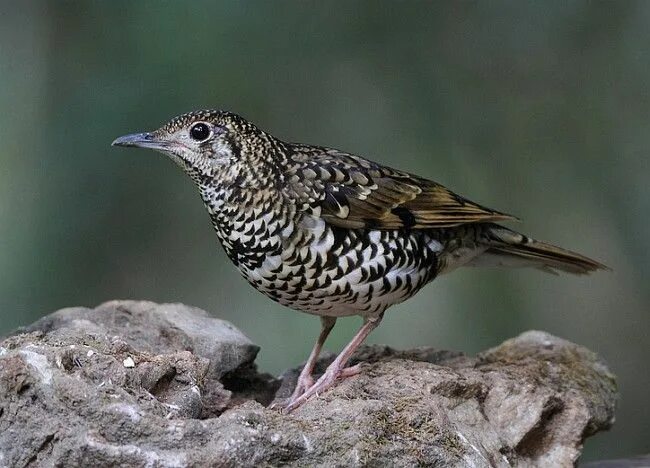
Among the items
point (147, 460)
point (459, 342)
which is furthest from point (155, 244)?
point (147, 460)

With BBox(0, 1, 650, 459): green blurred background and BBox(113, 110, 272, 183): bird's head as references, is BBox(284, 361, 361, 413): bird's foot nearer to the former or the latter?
BBox(113, 110, 272, 183): bird's head

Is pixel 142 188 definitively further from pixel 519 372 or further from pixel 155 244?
pixel 519 372

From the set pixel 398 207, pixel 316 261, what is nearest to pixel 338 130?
pixel 398 207

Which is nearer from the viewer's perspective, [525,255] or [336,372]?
[336,372]

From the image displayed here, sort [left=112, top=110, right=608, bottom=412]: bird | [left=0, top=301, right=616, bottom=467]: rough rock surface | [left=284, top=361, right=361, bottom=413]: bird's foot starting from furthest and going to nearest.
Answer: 1. [left=112, top=110, right=608, bottom=412]: bird
2. [left=284, top=361, right=361, bottom=413]: bird's foot
3. [left=0, top=301, right=616, bottom=467]: rough rock surface

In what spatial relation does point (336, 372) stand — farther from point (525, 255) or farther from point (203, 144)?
point (525, 255)

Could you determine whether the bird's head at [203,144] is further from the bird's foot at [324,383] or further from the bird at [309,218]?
the bird's foot at [324,383]

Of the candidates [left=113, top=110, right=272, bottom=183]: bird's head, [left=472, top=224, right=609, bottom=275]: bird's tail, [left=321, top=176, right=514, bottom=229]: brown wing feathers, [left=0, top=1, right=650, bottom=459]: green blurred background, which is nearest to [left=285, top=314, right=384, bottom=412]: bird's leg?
[left=321, top=176, right=514, bottom=229]: brown wing feathers
